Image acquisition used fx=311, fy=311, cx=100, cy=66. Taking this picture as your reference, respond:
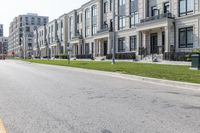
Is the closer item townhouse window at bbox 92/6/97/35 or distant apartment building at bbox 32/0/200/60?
distant apartment building at bbox 32/0/200/60

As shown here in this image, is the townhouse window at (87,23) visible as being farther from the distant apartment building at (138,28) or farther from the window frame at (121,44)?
the window frame at (121,44)

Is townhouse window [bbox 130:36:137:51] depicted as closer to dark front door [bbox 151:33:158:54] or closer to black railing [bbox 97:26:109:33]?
dark front door [bbox 151:33:158:54]

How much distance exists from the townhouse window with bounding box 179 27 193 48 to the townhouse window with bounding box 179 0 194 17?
1883mm

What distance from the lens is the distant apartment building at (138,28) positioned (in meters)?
35.4

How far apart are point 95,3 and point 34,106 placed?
53911mm

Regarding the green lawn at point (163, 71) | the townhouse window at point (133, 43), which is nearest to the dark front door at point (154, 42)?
the townhouse window at point (133, 43)

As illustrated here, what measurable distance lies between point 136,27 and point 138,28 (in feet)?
4.03

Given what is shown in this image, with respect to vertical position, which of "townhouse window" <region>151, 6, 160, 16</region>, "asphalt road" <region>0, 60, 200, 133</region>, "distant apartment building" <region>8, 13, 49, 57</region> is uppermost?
"distant apartment building" <region>8, 13, 49, 57</region>

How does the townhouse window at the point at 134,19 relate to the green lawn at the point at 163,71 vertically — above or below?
above

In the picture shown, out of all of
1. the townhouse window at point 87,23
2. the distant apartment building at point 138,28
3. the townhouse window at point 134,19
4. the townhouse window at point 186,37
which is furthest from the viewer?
the townhouse window at point 87,23

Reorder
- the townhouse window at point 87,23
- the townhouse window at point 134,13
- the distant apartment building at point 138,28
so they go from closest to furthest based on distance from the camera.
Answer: the distant apartment building at point 138,28 < the townhouse window at point 134,13 < the townhouse window at point 87,23

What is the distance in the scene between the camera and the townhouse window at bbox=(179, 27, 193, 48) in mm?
35062

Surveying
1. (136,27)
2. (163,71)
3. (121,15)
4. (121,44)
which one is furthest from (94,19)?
(163,71)

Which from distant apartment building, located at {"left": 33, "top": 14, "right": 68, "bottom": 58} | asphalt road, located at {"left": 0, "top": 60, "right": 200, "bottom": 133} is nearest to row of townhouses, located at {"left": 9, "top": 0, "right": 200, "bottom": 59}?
distant apartment building, located at {"left": 33, "top": 14, "right": 68, "bottom": 58}
